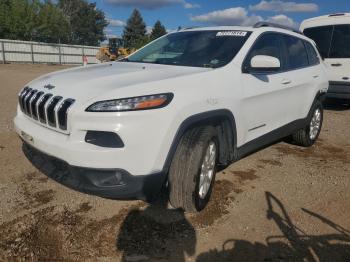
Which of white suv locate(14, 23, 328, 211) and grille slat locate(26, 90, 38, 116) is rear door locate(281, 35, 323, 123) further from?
grille slat locate(26, 90, 38, 116)

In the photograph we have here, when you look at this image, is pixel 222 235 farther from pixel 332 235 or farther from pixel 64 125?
pixel 64 125

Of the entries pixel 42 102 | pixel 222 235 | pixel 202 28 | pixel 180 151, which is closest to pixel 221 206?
pixel 222 235

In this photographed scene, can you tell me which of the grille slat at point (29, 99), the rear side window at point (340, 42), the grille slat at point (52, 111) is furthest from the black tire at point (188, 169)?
the rear side window at point (340, 42)

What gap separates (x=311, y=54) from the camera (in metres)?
6.04

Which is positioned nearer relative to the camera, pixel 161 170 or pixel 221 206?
pixel 161 170

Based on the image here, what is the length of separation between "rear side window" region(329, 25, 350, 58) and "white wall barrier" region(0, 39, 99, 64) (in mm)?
25004

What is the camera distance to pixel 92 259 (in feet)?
9.56

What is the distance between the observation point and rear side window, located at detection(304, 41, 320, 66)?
594 centimetres

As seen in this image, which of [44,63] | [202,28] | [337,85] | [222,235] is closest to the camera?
[222,235]

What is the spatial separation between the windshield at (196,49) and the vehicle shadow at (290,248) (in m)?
1.77

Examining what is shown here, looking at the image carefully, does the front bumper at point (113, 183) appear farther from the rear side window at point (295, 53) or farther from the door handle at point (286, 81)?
the rear side window at point (295, 53)

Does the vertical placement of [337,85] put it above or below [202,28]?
below

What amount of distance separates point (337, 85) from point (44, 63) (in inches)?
1170

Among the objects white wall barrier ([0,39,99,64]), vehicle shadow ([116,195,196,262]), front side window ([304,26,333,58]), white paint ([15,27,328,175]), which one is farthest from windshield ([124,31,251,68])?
white wall barrier ([0,39,99,64])
